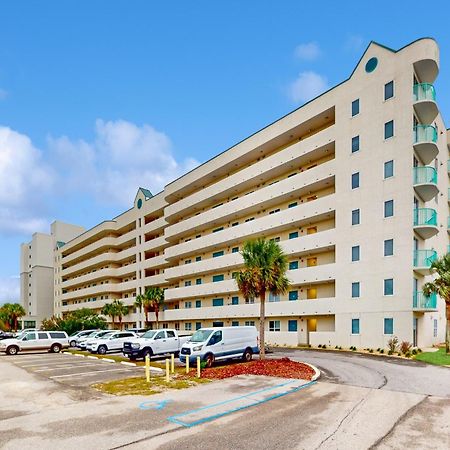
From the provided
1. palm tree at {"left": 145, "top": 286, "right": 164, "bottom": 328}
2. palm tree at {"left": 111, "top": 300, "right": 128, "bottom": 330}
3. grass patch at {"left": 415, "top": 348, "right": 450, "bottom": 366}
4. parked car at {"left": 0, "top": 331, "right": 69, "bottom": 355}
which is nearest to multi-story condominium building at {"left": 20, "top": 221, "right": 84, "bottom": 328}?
palm tree at {"left": 111, "top": 300, "right": 128, "bottom": 330}

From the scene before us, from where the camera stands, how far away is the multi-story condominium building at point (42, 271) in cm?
10269

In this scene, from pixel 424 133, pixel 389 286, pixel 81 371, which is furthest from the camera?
pixel 424 133

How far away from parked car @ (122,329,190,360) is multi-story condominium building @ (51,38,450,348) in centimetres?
998

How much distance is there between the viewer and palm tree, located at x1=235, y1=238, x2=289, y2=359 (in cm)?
2441

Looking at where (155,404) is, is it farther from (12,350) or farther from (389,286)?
(12,350)

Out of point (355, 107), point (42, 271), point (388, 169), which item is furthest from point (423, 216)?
point (42, 271)

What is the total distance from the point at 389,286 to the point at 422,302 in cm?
259

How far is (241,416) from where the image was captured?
1191 cm

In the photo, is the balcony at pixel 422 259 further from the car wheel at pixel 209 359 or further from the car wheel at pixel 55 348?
the car wheel at pixel 55 348

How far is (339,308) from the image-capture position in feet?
114

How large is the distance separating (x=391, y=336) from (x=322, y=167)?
1623 cm

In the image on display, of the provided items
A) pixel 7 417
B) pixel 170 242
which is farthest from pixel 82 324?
pixel 7 417

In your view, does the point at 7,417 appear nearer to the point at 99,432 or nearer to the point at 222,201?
the point at 99,432

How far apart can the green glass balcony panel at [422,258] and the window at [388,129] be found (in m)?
9.92
